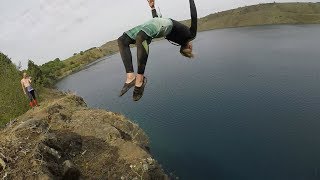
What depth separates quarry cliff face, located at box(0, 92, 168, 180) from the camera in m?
11.9

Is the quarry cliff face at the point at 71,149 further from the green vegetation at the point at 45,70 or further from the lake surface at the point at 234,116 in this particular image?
the lake surface at the point at 234,116

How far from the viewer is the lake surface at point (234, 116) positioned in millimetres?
32250

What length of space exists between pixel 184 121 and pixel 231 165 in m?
11.8

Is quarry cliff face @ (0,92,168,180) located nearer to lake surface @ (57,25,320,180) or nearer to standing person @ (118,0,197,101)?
standing person @ (118,0,197,101)

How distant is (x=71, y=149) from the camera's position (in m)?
17.4

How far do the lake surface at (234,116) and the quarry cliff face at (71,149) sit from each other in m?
10.7

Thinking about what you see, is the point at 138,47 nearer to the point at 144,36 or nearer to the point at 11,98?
the point at 144,36

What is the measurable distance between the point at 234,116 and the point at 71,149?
28964 mm

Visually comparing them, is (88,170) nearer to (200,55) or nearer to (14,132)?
(14,132)

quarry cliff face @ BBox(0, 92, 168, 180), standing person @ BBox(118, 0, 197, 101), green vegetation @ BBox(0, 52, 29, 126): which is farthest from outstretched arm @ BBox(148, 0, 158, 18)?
green vegetation @ BBox(0, 52, 29, 126)

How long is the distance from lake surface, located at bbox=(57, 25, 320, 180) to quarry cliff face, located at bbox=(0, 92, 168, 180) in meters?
10.7

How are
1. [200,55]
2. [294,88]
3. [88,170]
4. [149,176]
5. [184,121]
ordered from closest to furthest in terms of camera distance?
[88,170] < [149,176] < [184,121] < [294,88] < [200,55]

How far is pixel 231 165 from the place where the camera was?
3250 centimetres

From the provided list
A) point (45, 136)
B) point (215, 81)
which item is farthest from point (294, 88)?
point (45, 136)
